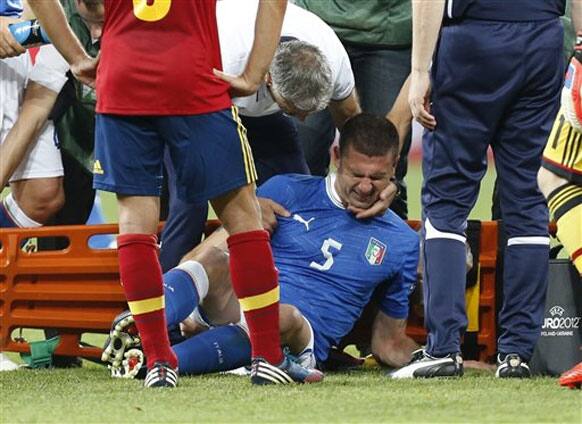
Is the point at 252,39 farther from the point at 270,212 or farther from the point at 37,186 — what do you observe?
the point at 37,186

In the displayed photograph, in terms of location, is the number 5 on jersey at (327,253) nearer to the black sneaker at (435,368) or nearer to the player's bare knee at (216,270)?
the player's bare knee at (216,270)

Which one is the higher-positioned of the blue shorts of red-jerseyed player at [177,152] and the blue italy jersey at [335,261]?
the blue shorts of red-jerseyed player at [177,152]

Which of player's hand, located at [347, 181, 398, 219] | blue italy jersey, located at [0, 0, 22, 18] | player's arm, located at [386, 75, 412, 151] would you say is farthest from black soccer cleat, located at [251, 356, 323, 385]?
blue italy jersey, located at [0, 0, 22, 18]

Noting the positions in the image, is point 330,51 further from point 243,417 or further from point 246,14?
point 243,417

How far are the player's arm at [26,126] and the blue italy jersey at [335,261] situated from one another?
108cm

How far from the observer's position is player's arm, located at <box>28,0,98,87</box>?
455 cm

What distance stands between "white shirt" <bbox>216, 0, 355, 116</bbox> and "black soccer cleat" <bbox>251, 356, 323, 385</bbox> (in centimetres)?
107

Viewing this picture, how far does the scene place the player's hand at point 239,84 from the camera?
4.54 meters

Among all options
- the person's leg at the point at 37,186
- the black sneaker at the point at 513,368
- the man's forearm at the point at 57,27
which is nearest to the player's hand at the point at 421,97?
the black sneaker at the point at 513,368

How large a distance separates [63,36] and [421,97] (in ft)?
3.74

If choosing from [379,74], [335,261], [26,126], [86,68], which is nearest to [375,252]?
[335,261]

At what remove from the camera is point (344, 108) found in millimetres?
5500

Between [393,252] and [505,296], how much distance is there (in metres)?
0.45

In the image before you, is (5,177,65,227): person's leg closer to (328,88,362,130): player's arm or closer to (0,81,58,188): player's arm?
(0,81,58,188): player's arm
